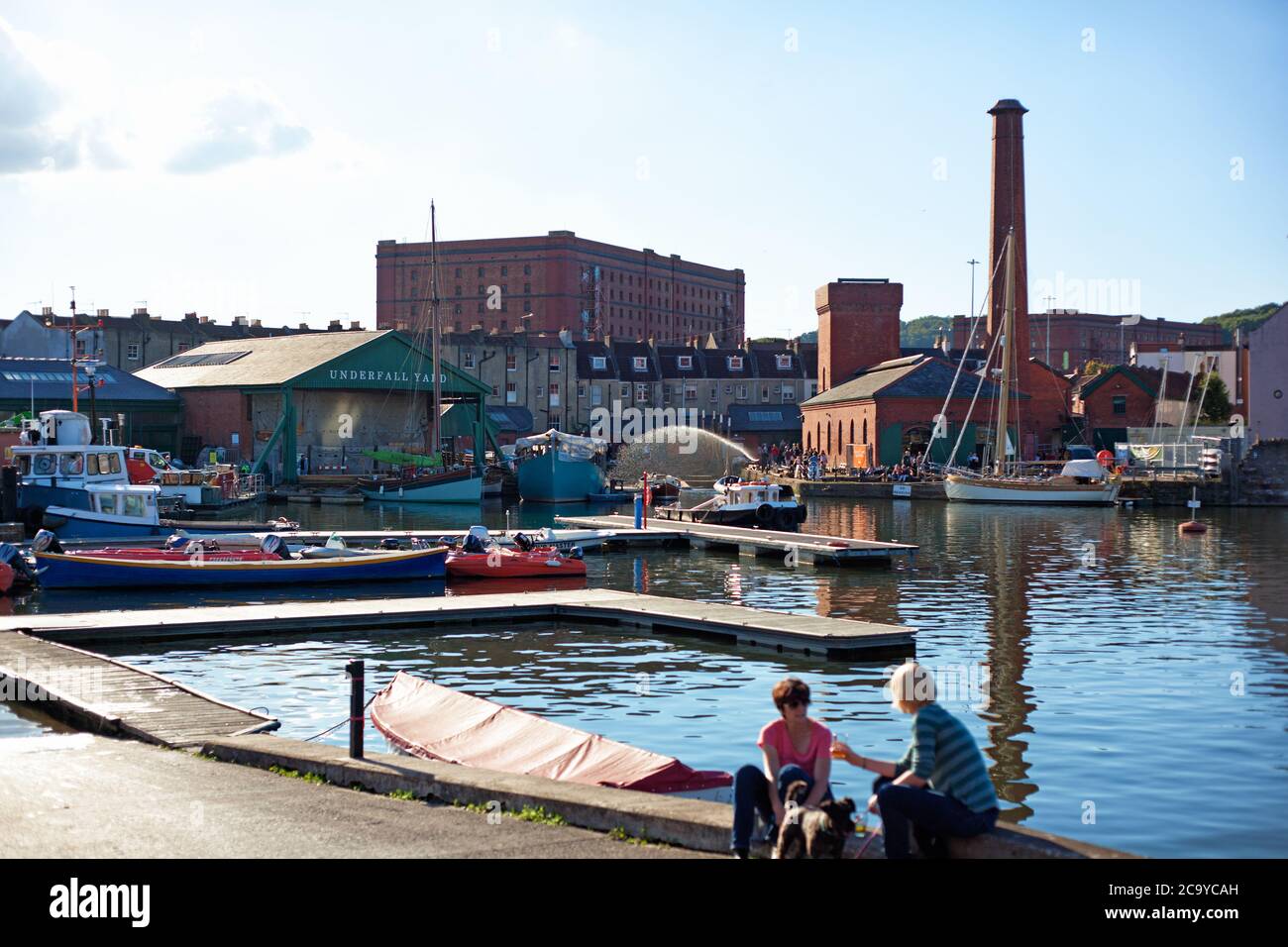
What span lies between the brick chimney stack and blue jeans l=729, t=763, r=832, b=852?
93.8m

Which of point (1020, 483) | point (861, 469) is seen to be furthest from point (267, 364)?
point (1020, 483)

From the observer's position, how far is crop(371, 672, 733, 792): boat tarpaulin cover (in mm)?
13258

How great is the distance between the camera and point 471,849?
1053 centimetres

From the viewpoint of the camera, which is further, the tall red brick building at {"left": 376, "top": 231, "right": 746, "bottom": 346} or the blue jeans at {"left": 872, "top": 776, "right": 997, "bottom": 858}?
the tall red brick building at {"left": 376, "top": 231, "right": 746, "bottom": 346}

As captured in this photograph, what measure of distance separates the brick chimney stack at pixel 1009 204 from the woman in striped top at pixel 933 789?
9390 centimetres

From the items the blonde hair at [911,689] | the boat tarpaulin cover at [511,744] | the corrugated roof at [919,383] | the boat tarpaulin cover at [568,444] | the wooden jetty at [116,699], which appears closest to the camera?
the blonde hair at [911,689]

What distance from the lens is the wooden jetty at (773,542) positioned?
A: 43.8 metres

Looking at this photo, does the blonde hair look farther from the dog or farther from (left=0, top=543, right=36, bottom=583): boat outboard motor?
(left=0, top=543, right=36, bottom=583): boat outboard motor

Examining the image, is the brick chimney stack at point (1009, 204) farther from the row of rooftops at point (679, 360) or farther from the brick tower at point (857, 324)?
the row of rooftops at point (679, 360)

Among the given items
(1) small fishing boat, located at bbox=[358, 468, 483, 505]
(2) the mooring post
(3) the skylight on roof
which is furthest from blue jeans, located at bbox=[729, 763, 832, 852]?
(3) the skylight on roof

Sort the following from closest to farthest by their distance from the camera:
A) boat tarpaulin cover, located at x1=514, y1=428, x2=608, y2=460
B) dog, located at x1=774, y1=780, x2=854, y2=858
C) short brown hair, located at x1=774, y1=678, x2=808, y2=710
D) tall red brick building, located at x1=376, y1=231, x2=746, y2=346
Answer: dog, located at x1=774, y1=780, x2=854, y2=858, short brown hair, located at x1=774, y1=678, x2=808, y2=710, boat tarpaulin cover, located at x1=514, y1=428, x2=608, y2=460, tall red brick building, located at x1=376, y1=231, x2=746, y2=346

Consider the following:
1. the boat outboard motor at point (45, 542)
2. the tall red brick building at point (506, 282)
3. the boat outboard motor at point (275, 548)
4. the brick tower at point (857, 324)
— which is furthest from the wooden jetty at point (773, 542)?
the tall red brick building at point (506, 282)

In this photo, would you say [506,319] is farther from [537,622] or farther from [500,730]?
[500,730]

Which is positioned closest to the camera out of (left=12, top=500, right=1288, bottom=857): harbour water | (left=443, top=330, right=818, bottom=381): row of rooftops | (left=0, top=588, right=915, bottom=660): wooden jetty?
(left=12, top=500, right=1288, bottom=857): harbour water
